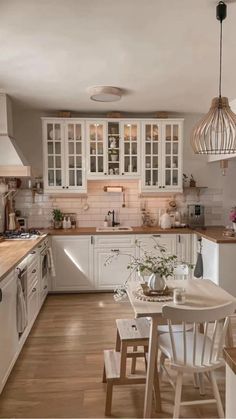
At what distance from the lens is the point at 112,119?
4.69m

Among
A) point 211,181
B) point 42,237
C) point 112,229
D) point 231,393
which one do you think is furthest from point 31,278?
point 211,181

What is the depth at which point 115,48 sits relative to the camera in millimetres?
2588

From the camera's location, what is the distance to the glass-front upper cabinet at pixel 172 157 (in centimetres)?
477

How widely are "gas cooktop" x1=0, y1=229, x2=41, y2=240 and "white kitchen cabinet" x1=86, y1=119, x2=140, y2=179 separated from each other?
1.14 m

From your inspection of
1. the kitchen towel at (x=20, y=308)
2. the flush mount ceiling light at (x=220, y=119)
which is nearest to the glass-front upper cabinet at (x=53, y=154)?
the kitchen towel at (x=20, y=308)

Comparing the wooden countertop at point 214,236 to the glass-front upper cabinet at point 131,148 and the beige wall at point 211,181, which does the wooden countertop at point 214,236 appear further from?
the glass-front upper cabinet at point 131,148

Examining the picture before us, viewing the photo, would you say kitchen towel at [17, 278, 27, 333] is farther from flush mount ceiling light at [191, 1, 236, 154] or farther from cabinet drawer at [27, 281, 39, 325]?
flush mount ceiling light at [191, 1, 236, 154]

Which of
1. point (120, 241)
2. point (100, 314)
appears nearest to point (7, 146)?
point (120, 241)

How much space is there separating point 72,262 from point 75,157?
1477 mm

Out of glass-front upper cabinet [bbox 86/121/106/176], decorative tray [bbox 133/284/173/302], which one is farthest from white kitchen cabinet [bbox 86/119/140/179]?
decorative tray [bbox 133/284/173/302]

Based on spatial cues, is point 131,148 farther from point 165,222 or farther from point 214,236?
point 214,236

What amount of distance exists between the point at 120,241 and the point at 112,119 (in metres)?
1.73

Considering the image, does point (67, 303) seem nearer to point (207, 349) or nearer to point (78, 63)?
point (207, 349)

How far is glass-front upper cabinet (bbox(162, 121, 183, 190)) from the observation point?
4.77m
